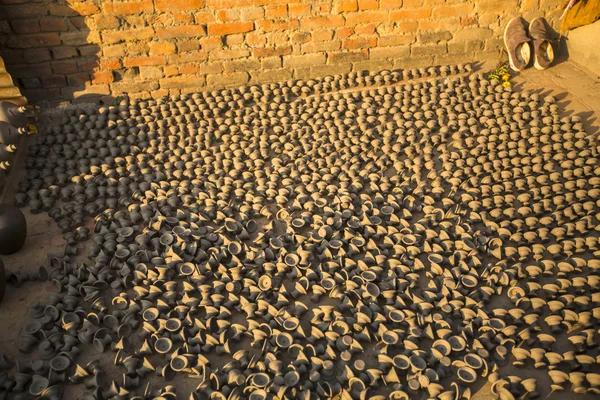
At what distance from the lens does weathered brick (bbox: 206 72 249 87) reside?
591 cm

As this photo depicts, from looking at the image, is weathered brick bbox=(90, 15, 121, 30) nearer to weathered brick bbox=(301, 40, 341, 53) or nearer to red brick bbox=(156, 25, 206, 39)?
red brick bbox=(156, 25, 206, 39)

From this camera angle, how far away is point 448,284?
3666 mm

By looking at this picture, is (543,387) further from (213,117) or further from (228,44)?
(228,44)

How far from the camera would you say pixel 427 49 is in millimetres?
6305

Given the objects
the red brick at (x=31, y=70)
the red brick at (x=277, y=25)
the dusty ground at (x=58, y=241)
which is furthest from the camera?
the red brick at (x=277, y=25)

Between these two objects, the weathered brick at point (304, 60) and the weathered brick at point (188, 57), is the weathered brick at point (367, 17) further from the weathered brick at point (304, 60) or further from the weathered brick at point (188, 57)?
the weathered brick at point (188, 57)

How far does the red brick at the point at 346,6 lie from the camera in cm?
581

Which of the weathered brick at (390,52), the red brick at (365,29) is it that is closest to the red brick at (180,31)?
the red brick at (365,29)

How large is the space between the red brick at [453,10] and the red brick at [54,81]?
470cm

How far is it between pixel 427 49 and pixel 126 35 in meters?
3.83

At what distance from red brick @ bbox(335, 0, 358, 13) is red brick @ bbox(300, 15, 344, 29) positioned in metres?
0.09

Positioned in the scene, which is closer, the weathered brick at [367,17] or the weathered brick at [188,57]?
the weathered brick at [188,57]

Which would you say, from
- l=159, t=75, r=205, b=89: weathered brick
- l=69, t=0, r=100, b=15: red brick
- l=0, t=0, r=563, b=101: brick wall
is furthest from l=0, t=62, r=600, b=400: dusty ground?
l=159, t=75, r=205, b=89: weathered brick

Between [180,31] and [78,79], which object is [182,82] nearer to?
[180,31]
